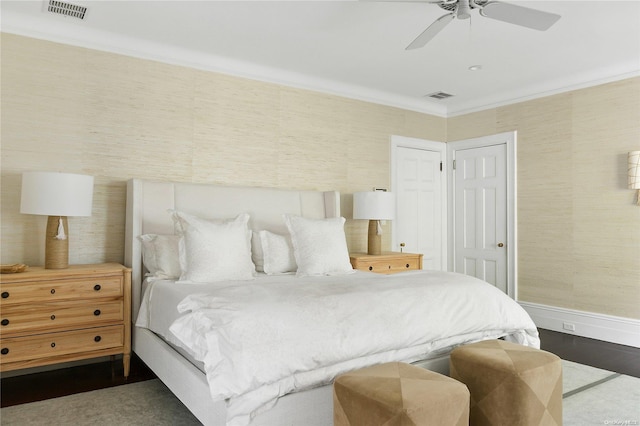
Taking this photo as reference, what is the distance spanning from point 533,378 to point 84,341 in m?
2.79

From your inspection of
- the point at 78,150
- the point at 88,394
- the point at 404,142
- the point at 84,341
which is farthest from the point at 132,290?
the point at 404,142

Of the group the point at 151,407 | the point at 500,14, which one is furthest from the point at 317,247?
the point at 500,14

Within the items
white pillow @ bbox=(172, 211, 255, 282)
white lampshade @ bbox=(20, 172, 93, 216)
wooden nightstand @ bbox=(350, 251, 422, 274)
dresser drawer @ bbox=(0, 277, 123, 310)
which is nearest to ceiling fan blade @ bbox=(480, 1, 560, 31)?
white pillow @ bbox=(172, 211, 255, 282)

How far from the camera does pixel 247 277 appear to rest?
3.22 meters

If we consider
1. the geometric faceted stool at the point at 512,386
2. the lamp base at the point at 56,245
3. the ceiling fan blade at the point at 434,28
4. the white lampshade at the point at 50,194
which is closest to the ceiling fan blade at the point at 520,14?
the ceiling fan blade at the point at 434,28

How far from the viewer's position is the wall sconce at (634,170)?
4.06 meters

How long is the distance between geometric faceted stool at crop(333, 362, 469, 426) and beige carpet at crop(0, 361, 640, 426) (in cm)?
108

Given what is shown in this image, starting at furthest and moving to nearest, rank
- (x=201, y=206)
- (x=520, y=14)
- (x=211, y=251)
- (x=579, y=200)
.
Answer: (x=579, y=200), (x=201, y=206), (x=211, y=251), (x=520, y=14)

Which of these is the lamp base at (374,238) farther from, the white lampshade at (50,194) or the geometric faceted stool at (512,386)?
the white lampshade at (50,194)

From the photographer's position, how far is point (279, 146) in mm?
4602

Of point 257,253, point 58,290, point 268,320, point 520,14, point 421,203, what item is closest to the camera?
point 268,320

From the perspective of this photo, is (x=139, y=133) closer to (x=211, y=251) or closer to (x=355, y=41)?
(x=211, y=251)

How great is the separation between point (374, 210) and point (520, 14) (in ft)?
8.00

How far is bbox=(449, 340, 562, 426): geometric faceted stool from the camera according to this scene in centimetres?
211
